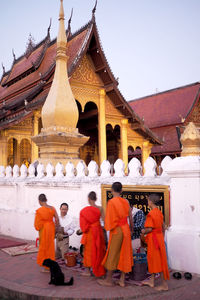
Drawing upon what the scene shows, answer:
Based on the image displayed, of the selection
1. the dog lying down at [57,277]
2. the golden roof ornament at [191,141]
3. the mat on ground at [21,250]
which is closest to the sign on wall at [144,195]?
the golden roof ornament at [191,141]

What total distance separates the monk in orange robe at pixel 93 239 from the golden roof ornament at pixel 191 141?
1344 mm

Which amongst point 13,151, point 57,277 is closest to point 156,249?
point 57,277

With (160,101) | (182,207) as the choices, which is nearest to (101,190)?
(182,207)

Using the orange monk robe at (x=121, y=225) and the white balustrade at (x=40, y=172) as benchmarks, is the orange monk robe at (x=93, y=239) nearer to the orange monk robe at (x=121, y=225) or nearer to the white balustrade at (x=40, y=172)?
the orange monk robe at (x=121, y=225)

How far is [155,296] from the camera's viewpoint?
3219 millimetres

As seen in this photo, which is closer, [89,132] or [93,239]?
[93,239]

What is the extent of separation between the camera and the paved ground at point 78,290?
10.5 ft

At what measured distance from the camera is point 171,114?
Result: 17453 millimetres

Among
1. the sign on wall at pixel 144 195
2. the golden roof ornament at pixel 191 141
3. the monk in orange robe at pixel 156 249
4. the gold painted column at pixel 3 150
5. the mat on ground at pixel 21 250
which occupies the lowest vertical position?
the mat on ground at pixel 21 250

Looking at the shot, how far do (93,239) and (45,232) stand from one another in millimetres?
715

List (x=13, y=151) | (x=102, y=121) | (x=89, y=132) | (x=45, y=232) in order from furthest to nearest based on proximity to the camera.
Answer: (x=89, y=132)
(x=13, y=151)
(x=102, y=121)
(x=45, y=232)

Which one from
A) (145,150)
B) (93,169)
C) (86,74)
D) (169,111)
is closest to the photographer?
(93,169)

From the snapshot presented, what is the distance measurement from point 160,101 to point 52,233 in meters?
16.6

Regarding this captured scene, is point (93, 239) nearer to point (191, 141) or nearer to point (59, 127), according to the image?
point (191, 141)
